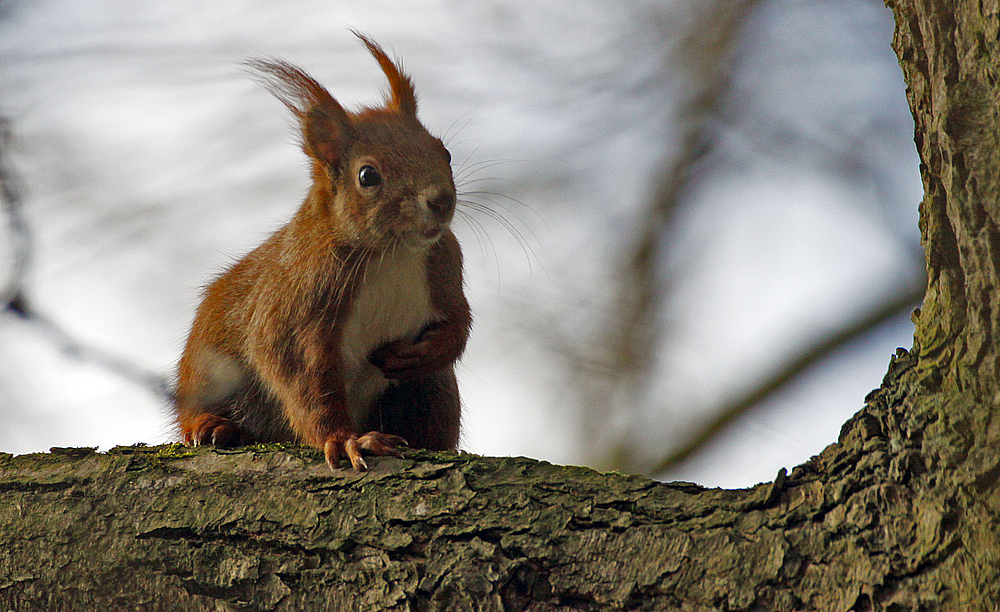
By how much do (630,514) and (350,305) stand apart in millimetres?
979

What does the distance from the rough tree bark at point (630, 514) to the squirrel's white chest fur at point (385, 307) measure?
0.52 m

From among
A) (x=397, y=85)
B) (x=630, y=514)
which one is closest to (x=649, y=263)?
(x=397, y=85)

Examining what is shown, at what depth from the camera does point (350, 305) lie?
2.07 m

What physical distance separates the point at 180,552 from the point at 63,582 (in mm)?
204

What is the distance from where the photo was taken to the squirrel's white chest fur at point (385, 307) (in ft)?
6.87

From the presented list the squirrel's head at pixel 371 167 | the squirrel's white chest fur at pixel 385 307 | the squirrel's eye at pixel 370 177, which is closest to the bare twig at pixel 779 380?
the squirrel's white chest fur at pixel 385 307

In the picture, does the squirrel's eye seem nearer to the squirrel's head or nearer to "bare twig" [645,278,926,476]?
the squirrel's head

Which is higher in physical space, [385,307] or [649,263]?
[649,263]

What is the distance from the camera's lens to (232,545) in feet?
4.79

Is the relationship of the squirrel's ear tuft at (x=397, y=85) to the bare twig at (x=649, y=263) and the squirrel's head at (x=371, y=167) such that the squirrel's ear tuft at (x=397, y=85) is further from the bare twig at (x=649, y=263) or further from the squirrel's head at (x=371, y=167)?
the bare twig at (x=649, y=263)

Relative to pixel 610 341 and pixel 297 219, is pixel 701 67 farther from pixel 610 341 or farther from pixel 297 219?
pixel 297 219

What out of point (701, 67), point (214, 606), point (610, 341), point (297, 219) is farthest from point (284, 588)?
point (701, 67)

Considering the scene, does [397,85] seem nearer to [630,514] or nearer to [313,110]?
[313,110]

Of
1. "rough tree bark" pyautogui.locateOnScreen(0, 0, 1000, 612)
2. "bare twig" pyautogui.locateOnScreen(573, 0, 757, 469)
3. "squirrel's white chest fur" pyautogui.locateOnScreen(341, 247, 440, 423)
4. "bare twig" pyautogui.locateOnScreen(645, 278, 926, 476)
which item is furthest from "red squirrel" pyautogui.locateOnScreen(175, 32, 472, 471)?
"bare twig" pyautogui.locateOnScreen(645, 278, 926, 476)
